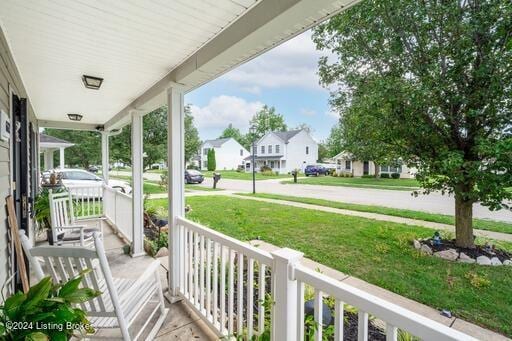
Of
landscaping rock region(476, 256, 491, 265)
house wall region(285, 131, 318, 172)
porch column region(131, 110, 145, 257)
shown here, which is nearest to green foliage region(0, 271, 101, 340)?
porch column region(131, 110, 145, 257)

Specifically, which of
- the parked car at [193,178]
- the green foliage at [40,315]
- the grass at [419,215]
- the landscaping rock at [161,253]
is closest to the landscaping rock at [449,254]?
the grass at [419,215]

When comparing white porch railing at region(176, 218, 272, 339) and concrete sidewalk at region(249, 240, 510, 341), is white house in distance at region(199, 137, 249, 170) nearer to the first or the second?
concrete sidewalk at region(249, 240, 510, 341)

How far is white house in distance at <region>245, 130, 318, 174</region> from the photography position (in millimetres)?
26375

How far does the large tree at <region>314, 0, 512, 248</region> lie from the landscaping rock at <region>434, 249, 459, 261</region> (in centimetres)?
29

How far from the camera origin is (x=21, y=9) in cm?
174

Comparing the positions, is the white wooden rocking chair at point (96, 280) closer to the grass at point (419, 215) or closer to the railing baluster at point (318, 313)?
the railing baluster at point (318, 313)

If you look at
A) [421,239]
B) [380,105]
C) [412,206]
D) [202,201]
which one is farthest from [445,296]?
[202,201]

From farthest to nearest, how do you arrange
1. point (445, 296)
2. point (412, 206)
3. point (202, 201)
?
point (202, 201)
point (412, 206)
point (445, 296)

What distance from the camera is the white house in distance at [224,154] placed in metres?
28.9

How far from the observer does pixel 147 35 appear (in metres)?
2.03

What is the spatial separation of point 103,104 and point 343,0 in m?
4.49

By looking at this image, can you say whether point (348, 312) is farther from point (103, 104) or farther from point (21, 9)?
point (103, 104)

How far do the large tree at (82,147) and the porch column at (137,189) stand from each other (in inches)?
534

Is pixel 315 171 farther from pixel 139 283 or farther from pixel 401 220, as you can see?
pixel 139 283
